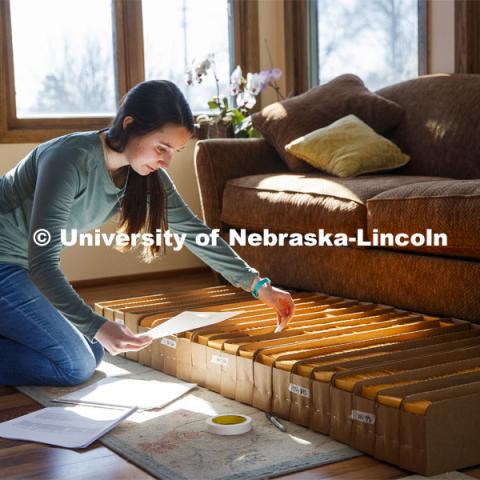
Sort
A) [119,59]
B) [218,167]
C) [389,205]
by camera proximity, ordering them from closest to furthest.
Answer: [389,205] → [218,167] → [119,59]

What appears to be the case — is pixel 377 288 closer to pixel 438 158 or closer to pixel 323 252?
pixel 323 252

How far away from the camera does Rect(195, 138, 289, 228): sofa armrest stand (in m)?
3.69

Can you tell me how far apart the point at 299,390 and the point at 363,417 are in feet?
0.76

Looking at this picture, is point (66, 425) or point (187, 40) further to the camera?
point (187, 40)

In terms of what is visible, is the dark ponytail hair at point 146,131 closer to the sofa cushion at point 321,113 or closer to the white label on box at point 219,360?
the white label on box at point 219,360

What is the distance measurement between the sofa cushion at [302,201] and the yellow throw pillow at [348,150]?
0.21ft

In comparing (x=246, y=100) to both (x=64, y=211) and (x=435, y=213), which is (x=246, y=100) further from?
(x=64, y=211)

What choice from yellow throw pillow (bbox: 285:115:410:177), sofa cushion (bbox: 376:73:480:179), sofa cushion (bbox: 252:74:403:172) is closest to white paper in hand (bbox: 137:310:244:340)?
yellow throw pillow (bbox: 285:115:410:177)

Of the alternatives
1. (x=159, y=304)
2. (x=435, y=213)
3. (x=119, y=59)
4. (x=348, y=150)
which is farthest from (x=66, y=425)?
(x=119, y=59)

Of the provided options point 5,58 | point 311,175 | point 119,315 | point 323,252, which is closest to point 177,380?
point 119,315

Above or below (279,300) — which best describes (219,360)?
below

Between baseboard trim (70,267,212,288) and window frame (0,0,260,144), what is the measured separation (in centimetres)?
71

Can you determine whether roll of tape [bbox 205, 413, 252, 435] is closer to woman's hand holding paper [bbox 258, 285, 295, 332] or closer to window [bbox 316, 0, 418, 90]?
woman's hand holding paper [bbox 258, 285, 295, 332]

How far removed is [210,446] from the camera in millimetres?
1935
